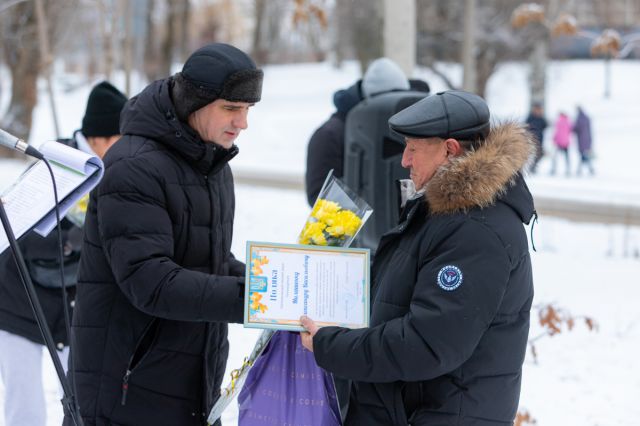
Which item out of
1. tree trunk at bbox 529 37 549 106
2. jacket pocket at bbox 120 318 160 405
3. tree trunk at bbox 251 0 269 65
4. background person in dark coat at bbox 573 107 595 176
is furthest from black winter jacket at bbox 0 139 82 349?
tree trunk at bbox 251 0 269 65

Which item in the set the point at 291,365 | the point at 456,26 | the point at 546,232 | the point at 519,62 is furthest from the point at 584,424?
the point at 519,62

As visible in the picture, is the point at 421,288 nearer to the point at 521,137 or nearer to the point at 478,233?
the point at 478,233

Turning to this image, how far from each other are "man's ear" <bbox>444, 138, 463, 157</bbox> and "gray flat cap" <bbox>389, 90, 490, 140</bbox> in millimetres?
15

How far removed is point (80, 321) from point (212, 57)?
93 centimetres

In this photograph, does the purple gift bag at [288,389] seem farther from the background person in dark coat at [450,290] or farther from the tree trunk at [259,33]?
the tree trunk at [259,33]

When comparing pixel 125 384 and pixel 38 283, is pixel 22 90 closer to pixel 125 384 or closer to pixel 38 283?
pixel 38 283

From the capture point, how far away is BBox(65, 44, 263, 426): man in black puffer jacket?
267 cm

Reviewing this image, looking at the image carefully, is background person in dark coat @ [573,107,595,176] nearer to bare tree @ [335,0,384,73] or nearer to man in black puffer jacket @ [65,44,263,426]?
bare tree @ [335,0,384,73]

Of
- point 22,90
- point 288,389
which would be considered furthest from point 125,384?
point 22,90

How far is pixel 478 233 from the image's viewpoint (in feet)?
7.58

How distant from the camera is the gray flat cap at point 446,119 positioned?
8.02 feet

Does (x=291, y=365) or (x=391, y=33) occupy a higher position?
(x=391, y=33)

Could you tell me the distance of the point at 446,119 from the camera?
244 centimetres

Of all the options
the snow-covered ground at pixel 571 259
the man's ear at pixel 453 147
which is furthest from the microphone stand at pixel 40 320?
the snow-covered ground at pixel 571 259
